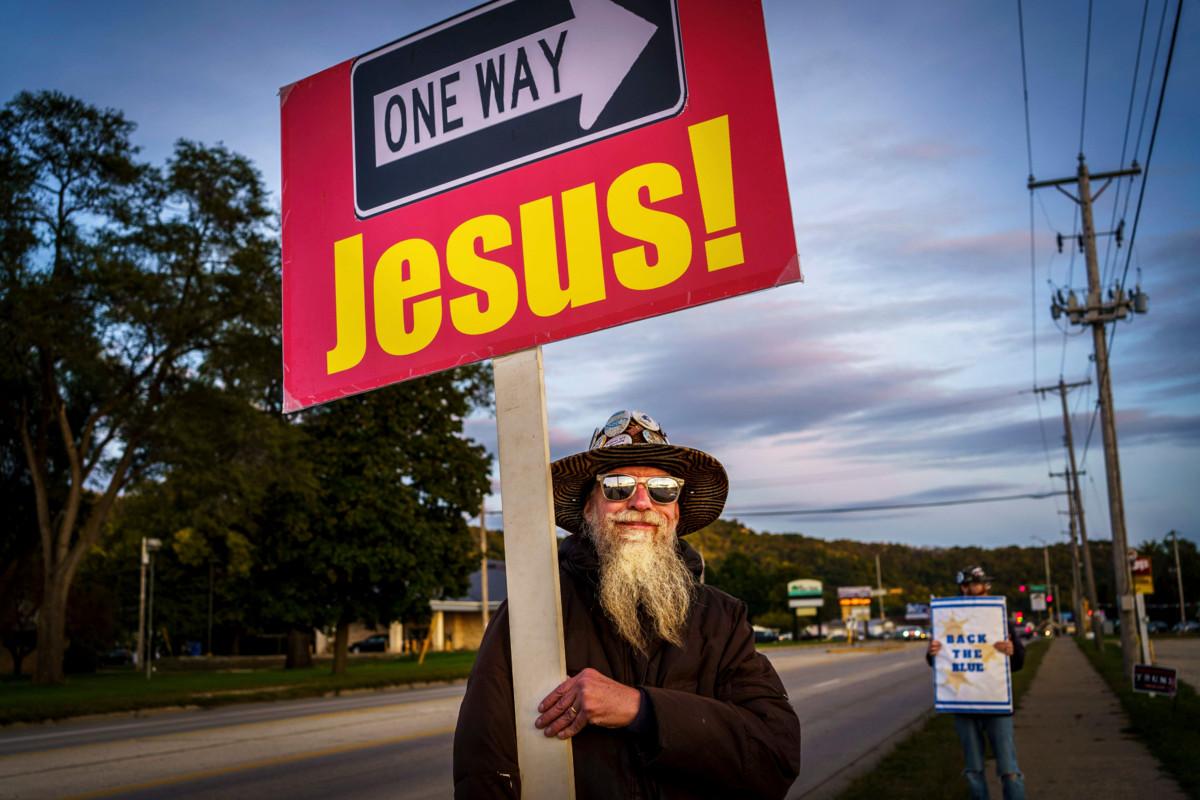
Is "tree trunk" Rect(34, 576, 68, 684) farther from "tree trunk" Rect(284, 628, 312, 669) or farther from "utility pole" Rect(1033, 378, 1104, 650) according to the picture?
"utility pole" Rect(1033, 378, 1104, 650)

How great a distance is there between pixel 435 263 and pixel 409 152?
424 millimetres

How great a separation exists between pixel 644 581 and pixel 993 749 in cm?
600

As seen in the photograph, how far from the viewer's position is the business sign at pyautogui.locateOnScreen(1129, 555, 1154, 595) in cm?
2300

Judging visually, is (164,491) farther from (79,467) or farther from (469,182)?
(469,182)

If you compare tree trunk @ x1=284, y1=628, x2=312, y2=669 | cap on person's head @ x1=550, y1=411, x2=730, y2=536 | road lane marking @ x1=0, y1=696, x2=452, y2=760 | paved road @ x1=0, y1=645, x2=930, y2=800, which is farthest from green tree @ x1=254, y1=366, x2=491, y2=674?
cap on person's head @ x1=550, y1=411, x2=730, y2=536

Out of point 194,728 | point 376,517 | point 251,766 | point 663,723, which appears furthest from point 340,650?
point 663,723

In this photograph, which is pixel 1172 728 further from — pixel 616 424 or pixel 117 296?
pixel 117 296

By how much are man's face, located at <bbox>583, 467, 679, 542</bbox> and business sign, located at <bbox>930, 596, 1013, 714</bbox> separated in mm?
5551

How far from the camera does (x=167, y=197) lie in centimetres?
2894

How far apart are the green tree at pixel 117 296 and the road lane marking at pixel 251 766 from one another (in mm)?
15899

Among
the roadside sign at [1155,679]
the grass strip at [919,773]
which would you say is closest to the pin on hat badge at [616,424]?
the grass strip at [919,773]

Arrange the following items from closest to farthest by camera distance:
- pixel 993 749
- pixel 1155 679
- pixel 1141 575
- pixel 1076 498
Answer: pixel 993 749 < pixel 1155 679 < pixel 1141 575 < pixel 1076 498

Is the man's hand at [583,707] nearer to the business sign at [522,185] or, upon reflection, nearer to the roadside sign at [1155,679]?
the business sign at [522,185]

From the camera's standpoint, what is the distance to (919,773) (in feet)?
35.0
